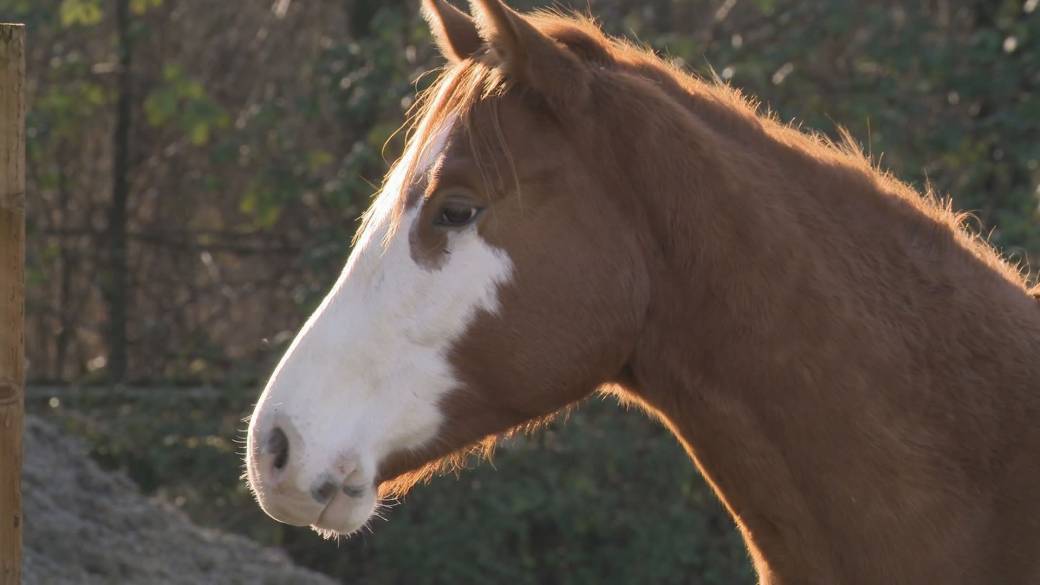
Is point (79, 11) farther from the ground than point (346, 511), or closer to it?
closer to it

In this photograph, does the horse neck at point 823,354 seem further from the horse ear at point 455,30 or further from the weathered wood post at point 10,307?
the weathered wood post at point 10,307

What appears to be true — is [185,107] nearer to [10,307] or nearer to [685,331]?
[10,307]

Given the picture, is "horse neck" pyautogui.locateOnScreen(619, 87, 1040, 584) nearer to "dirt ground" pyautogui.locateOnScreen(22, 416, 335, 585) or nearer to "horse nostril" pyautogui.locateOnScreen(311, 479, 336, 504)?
"horse nostril" pyautogui.locateOnScreen(311, 479, 336, 504)

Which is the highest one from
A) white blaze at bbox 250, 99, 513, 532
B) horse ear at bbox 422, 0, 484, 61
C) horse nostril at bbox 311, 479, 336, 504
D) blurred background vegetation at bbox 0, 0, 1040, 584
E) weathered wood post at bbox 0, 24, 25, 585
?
horse ear at bbox 422, 0, 484, 61

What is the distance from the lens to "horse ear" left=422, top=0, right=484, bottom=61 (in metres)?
2.77

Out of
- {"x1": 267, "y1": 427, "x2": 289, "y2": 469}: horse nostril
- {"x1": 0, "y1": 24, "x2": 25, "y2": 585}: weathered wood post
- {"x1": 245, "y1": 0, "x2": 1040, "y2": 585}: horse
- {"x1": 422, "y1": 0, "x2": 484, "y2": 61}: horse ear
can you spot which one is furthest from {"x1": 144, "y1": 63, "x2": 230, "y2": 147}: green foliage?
{"x1": 267, "y1": 427, "x2": 289, "y2": 469}: horse nostril

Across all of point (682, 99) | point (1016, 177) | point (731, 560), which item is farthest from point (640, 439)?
point (682, 99)

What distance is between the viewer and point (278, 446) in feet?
8.00

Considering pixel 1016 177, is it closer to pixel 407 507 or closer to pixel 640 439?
pixel 640 439

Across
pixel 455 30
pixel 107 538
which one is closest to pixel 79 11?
pixel 107 538

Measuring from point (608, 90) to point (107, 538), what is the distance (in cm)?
324

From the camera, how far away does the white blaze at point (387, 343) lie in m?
2.46

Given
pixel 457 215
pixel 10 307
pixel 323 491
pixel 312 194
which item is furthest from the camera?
pixel 312 194

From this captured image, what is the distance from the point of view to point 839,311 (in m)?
2.48
